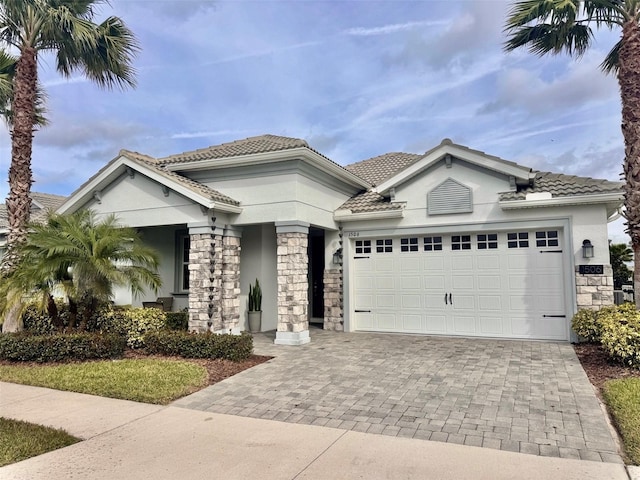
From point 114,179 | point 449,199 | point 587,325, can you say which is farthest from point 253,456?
point 114,179

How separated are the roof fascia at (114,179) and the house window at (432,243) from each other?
205 inches

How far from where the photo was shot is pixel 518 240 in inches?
424

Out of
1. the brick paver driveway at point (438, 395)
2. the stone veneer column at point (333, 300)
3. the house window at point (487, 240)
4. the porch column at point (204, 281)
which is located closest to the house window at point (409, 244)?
the house window at point (487, 240)

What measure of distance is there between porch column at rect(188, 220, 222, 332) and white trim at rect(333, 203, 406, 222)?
11.8 ft

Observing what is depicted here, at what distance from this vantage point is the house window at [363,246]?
12586mm

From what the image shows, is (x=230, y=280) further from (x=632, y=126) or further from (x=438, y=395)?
(x=632, y=126)

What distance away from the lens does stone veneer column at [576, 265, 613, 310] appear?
968cm

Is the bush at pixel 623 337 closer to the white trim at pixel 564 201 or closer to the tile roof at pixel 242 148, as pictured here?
the white trim at pixel 564 201

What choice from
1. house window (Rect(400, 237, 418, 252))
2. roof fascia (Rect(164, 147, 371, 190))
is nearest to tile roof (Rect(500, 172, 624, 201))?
house window (Rect(400, 237, 418, 252))

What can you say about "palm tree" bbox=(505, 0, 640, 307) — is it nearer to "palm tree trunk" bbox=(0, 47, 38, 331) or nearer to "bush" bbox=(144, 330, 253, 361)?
"bush" bbox=(144, 330, 253, 361)

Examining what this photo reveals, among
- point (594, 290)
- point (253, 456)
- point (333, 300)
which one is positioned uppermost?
point (594, 290)

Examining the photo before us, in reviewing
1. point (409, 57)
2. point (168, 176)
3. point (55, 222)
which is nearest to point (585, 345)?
point (409, 57)

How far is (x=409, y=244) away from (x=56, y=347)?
8.85 meters

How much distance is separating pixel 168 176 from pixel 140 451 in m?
7.72
